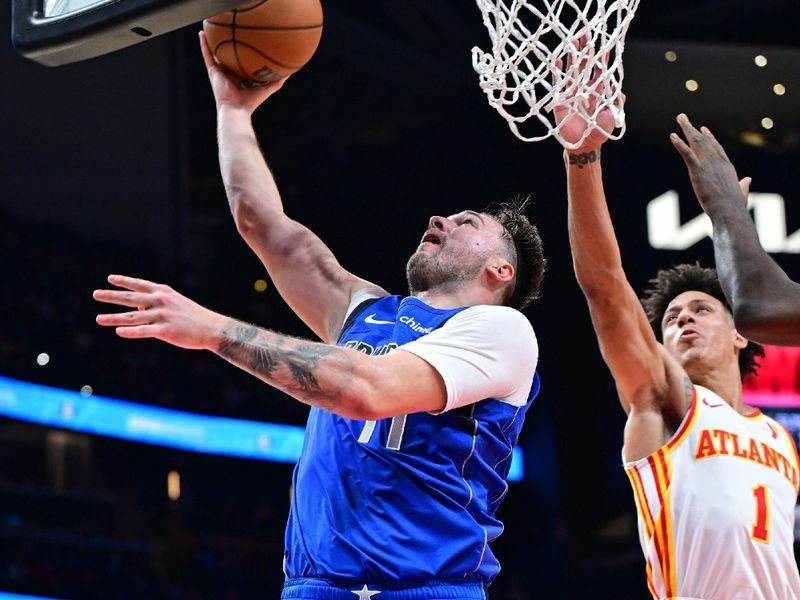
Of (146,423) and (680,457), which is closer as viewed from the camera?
(680,457)

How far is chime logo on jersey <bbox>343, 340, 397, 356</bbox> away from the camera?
2955mm

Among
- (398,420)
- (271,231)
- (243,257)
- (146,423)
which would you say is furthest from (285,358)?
(243,257)

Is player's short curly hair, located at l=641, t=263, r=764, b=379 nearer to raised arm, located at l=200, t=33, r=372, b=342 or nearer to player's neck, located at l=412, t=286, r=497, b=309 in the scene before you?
player's neck, located at l=412, t=286, r=497, b=309

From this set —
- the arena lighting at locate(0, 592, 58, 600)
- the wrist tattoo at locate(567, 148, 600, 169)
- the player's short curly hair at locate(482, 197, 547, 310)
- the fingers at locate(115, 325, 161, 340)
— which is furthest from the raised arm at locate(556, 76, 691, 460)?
the arena lighting at locate(0, 592, 58, 600)

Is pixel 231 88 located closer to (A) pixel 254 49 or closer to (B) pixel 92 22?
(A) pixel 254 49

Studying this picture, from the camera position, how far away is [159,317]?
228cm

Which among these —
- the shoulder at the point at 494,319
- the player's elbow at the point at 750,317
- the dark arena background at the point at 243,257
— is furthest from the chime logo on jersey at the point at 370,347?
the dark arena background at the point at 243,257

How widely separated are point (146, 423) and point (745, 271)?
1140 cm

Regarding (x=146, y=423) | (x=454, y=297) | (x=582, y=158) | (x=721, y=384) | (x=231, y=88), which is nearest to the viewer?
(x=454, y=297)

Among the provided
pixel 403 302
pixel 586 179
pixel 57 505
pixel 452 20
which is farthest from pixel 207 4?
pixel 57 505

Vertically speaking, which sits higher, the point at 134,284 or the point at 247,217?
the point at 247,217

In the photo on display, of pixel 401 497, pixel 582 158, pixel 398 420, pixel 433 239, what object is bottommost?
pixel 401 497

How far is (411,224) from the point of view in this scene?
13.2 metres

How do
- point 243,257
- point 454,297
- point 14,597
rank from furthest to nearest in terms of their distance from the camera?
point 243,257 < point 14,597 < point 454,297
